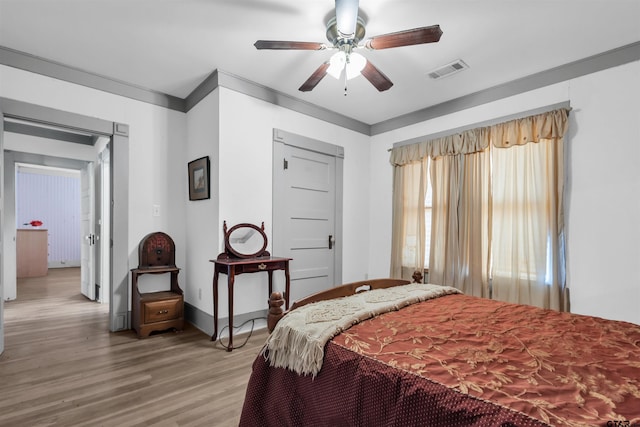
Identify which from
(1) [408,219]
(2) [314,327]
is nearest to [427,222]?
(1) [408,219]

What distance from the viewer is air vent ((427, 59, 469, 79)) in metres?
2.94

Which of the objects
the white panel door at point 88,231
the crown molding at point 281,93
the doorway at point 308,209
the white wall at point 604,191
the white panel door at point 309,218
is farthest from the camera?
the white panel door at point 88,231

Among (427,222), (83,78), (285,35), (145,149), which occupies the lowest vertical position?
(427,222)

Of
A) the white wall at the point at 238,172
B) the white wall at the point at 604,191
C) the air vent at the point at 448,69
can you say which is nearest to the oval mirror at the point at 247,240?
the white wall at the point at 238,172

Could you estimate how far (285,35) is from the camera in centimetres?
254

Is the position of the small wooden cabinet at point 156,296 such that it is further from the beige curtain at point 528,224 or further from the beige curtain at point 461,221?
the beige curtain at point 528,224

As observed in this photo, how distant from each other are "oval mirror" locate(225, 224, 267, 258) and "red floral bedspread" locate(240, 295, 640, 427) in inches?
70.4

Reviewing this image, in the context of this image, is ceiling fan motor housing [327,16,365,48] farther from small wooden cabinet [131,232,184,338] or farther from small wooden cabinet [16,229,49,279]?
small wooden cabinet [16,229,49,279]

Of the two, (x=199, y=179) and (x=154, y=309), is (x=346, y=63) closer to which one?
(x=199, y=179)

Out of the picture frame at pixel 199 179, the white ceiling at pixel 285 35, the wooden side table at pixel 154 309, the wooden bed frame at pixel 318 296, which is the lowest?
the wooden side table at pixel 154 309

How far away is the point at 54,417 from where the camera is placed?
72.3 inches

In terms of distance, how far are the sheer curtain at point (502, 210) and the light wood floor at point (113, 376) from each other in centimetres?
231

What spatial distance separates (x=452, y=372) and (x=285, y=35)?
100 inches

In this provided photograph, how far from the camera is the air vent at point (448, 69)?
2.94 meters
